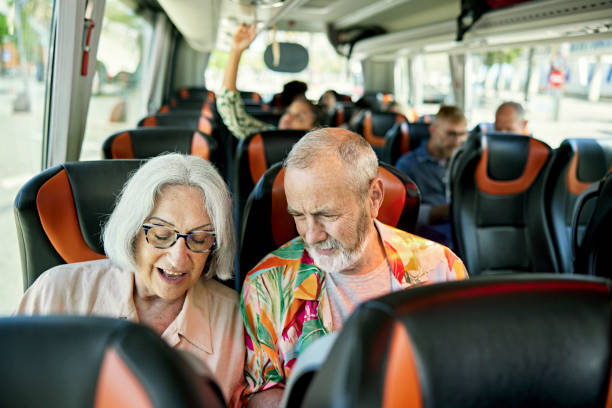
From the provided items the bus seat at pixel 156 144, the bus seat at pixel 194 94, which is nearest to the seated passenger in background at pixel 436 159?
the bus seat at pixel 156 144

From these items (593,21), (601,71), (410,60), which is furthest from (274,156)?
(410,60)

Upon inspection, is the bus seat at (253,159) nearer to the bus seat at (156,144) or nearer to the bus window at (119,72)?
the bus seat at (156,144)

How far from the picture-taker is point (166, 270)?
1526 mm

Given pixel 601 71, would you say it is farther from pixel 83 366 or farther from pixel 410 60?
pixel 410 60

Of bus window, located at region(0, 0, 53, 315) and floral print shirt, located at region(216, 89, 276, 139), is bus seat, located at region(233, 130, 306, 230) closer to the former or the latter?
floral print shirt, located at region(216, 89, 276, 139)

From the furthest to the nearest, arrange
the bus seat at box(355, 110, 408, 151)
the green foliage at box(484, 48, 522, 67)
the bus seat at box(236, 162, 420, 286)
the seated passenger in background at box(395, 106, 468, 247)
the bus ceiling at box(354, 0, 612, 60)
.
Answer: the bus seat at box(355, 110, 408, 151) → the green foliage at box(484, 48, 522, 67) → the seated passenger in background at box(395, 106, 468, 247) → the bus ceiling at box(354, 0, 612, 60) → the bus seat at box(236, 162, 420, 286)

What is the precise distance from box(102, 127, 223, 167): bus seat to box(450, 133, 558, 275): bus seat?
1510 millimetres

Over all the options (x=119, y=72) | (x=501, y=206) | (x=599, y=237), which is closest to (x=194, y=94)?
(x=119, y=72)

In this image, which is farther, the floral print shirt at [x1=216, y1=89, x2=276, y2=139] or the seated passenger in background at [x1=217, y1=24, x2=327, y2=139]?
the floral print shirt at [x1=216, y1=89, x2=276, y2=139]

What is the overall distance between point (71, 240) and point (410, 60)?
928 centimetres

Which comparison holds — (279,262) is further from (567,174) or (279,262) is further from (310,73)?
(310,73)

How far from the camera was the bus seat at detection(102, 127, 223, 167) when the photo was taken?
A: 2887 mm

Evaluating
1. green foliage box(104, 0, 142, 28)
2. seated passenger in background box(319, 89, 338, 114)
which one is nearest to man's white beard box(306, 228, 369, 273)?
green foliage box(104, 0, 142, 28)

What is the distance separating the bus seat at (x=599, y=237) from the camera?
2577 mm
